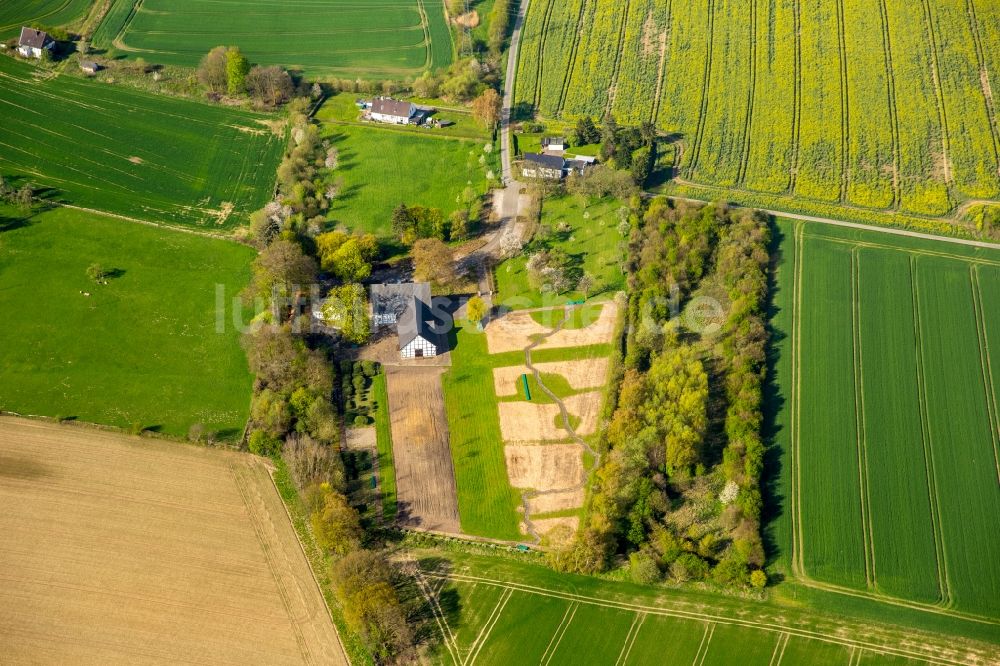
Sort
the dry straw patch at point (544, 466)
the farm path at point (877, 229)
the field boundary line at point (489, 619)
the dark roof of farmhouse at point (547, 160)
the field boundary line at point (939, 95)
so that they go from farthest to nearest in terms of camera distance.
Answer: the field boundary line at point (939, 95), the dark roof of farmhouse at point (547, 160), the farm path at point (877, 229), the dry straw patch at point (544, 466), the field boundary line at point (489, 619)

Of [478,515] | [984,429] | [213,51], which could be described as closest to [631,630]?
[478,515]

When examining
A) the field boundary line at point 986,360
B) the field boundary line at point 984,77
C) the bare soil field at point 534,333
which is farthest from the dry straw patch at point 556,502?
the field boundary line at point 984,77

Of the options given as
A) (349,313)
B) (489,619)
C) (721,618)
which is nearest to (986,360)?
(721,618)

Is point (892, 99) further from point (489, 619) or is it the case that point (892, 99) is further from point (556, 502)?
point (489, 619)

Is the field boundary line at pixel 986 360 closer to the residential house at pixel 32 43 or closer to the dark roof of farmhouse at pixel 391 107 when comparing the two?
the dark roof of farmhouse at pixel 391 107

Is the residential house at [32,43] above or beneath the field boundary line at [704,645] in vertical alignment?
above

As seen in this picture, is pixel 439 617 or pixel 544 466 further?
pixel 544 466

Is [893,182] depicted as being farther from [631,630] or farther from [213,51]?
[213,51]
